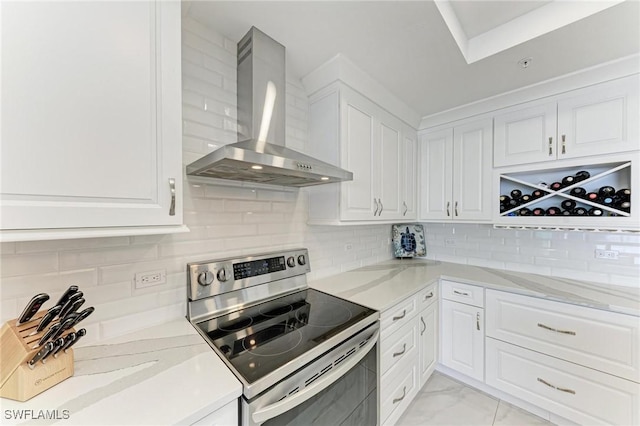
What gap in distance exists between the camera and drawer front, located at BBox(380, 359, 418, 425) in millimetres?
1436

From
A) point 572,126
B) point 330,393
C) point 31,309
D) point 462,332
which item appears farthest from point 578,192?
point 31,309

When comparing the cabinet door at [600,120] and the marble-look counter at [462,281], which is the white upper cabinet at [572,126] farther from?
the marble-look counter at [462,281]

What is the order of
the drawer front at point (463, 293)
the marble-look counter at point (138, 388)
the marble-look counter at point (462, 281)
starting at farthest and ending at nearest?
the drawer front at point (463, 293)
the marble-look counter at point (462, 281)
the marble-look counter at point (138, 388)

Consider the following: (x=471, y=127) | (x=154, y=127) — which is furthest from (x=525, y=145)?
(x=154, y=127)

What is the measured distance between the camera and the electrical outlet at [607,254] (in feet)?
5.85

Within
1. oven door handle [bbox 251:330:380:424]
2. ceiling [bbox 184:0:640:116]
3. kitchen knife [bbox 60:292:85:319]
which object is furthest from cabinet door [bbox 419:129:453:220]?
kitchen knife [bbox 60:292:85:319]

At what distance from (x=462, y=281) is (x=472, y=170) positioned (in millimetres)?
989

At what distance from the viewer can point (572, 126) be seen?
1738 millimetres

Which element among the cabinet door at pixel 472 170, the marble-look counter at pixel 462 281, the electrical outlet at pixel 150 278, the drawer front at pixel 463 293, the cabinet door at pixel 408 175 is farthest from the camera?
the cabinet door at pixel 408 175

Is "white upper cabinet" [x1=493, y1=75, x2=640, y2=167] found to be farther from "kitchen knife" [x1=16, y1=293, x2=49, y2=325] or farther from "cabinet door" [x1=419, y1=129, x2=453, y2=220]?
"kitchen knife" [x1=16, y1=293, x2=49, y2=325]

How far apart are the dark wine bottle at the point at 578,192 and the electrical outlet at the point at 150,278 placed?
272 centimetres

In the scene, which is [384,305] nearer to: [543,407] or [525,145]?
[543,407]

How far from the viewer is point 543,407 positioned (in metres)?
1.64

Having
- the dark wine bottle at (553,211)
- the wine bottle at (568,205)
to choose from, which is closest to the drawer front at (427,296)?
the dark wine bottle at (553,211)
